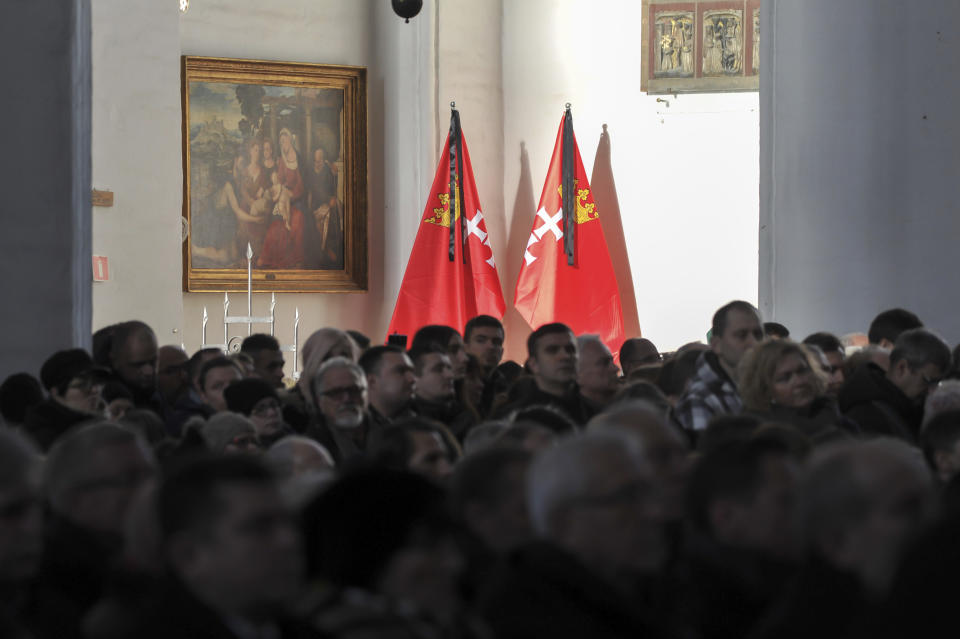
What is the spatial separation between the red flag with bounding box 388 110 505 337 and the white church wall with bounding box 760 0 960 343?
4.12m

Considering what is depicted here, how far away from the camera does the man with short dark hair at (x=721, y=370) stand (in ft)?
19.9

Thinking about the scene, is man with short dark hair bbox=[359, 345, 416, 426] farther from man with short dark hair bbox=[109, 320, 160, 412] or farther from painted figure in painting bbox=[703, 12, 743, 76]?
painted figure in painting bbox=[703, 12, 743, 76]

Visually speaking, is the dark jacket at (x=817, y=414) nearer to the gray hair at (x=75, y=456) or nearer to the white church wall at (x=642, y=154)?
the gray hair at (x=75, y=456)

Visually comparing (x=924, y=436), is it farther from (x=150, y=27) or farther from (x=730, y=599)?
(x=150, y=27)

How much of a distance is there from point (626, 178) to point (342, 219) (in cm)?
302

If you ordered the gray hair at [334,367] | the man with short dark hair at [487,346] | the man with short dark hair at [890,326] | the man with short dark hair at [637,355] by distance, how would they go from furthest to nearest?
the man with short dark hair at [637,355], the man with short dark hair at [487,346], the man with short dark hair at [890,326], the gray hair at [334,367]

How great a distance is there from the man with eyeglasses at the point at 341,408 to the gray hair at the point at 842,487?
2.96 m

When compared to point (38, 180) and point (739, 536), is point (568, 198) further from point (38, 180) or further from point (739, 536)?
point (739, 536)

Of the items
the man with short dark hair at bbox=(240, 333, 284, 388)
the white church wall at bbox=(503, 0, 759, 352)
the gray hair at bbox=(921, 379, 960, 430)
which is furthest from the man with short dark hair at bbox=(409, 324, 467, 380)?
the white church wall at bbox=(503, 0, 759, 352)

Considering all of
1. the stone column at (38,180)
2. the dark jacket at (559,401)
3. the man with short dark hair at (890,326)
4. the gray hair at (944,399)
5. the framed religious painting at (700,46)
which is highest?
the framed religious painting at (700,46)

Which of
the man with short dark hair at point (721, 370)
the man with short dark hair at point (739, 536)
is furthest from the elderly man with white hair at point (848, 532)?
the man with short dark hair at point (721, 370)

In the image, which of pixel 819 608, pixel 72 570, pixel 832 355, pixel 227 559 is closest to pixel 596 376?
pixel 832 355

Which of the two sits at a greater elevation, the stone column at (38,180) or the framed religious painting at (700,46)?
the framed religious painting at (700,46)

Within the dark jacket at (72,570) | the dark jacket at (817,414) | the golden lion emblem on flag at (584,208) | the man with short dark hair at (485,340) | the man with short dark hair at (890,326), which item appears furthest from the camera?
the golden lion emblem on flag at (584,208)
